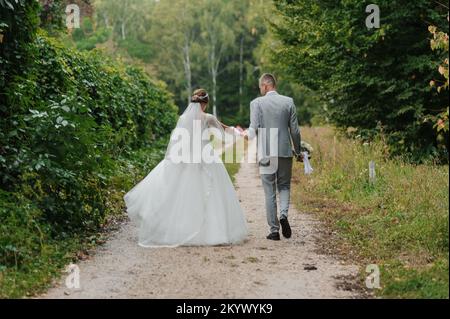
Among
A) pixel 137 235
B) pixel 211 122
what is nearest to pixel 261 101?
pixel 211 122

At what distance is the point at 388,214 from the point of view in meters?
9.51

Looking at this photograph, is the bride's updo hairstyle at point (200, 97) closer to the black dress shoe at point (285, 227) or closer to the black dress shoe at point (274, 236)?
the black dress shoe at point (285, 227)

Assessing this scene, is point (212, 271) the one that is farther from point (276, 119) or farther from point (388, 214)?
point (388, 214)

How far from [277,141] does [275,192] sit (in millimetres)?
777

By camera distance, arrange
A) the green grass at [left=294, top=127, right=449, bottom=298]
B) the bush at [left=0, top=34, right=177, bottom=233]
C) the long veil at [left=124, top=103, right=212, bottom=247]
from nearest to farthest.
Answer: the green grass at [left=294, top=127, right=449, bottom=298]
the bush at [left=0, top=34, right=177, bottom=233]
the long veil at [left=124, top=103, right=212, bottom=247]

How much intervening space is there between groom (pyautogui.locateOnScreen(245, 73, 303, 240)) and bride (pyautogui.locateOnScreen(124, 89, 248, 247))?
0.51 m

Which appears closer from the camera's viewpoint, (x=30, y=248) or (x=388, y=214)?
(x=30, y=248)

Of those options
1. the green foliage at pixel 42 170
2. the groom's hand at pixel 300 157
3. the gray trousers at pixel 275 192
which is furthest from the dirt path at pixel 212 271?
the groom's hand at pixel 300 157

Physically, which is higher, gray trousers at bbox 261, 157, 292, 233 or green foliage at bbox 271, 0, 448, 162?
green foliage at bbox 271, 0, 448, 162

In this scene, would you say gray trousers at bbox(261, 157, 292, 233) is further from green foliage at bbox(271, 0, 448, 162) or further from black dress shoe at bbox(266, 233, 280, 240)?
green foliage at bbox(271, 0, 448, 162)

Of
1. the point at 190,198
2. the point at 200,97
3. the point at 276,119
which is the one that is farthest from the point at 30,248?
the point at 276,119

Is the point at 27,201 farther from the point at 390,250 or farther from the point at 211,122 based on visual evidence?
the point at 390,250

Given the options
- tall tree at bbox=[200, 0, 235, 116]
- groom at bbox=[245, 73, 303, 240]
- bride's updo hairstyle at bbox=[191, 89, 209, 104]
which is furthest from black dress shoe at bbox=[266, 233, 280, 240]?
tall tree at bbox=[200, 0, 235, 116]

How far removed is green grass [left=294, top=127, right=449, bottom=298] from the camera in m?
6.48
